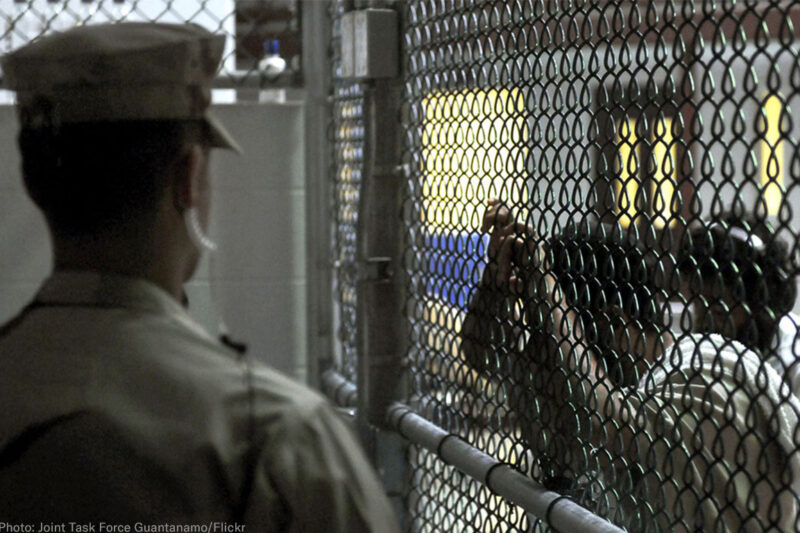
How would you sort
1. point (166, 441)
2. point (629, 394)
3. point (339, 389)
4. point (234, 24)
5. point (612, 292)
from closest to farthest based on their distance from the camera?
point (166, 441) → point (629, 394) → point (612, 292) → point (339, 389) → point (234, 24)

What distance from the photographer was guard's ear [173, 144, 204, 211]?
1119 mm

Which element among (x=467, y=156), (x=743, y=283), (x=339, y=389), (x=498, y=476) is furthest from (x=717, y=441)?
(x=339, y=389)

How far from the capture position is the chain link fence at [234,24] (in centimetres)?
395

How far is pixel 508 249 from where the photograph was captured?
90.4 inches

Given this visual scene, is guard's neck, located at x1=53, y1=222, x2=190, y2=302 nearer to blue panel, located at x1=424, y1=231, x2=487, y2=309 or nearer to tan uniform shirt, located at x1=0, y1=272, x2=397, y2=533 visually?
tan uniform shirt, located at x1=0, y1=272, x2=397, y2=533

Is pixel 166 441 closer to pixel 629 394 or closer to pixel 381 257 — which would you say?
pixel 629 394

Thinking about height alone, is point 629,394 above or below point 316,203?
below

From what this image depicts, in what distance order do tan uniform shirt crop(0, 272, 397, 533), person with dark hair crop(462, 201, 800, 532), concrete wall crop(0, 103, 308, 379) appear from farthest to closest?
1. concrete wall crop(0, 103, 308, 379)
2. person with dark hair crop(462, 201, 800, 532)
3. tan uniform shirt crop(0, 272, 397, 533)

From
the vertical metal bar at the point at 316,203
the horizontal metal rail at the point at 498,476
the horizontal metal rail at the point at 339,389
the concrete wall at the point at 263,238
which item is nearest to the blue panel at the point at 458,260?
the horizontal metal rail at the point at 498,476

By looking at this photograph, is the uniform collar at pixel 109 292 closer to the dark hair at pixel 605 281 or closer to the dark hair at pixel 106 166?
the dark hair at pixel 106 166

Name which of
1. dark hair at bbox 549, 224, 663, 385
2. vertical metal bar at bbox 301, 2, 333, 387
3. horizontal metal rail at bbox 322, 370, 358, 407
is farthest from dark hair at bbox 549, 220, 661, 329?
vertical metal bar at bbox 301, 2, 333, 387

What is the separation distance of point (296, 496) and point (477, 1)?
5.39ft

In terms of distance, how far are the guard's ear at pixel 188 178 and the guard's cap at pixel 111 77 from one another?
0.09ft

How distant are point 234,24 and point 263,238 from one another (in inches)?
29.9
